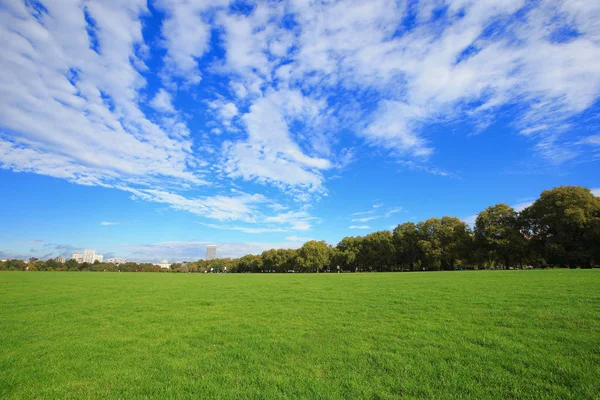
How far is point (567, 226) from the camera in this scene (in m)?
54.6

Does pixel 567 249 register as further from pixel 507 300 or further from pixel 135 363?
pixel 135 363

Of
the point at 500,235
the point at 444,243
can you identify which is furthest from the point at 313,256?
the point at 500,235

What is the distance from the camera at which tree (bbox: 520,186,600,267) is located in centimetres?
5219

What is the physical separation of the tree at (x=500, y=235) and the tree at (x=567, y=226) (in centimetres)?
345

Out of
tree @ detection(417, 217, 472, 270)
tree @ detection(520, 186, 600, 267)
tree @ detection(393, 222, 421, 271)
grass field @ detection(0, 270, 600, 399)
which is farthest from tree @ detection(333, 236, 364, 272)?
grass field @ detection(0, 270, 600, 399)

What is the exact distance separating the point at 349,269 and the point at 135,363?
112 m

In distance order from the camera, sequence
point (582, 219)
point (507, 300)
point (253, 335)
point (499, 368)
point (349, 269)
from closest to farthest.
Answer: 1. point (499, 368)
2. point (253, 335)
3. point (507, 300)
4. point (582, 219)
5. point (349, 269)

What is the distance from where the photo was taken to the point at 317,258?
11462cm

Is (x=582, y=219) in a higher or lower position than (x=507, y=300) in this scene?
higher

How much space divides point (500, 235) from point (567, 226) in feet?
39.1

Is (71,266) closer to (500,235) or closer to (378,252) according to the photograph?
(378,252)

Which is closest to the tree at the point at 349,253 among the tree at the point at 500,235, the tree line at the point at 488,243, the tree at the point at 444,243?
the tree line at the point at 488,243

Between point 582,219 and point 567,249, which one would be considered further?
point 567,249

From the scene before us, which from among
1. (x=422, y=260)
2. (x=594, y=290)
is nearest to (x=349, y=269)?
(x=422, y=260)
